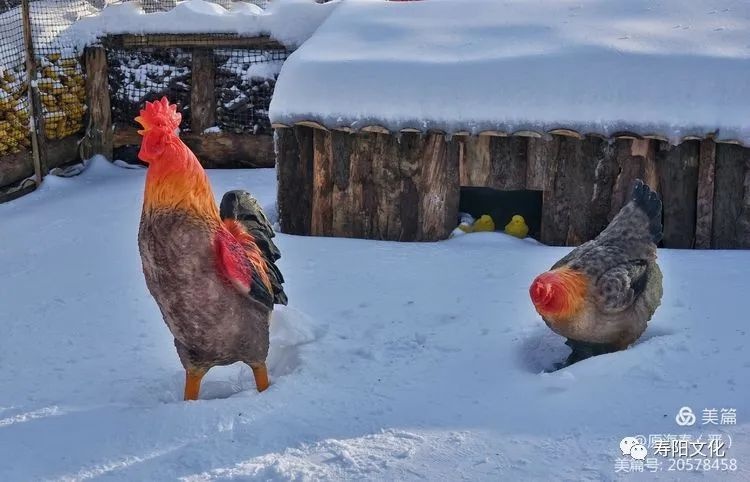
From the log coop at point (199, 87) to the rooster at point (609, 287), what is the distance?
6116 mm

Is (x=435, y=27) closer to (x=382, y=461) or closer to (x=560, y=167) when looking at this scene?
(x=560, y=167)

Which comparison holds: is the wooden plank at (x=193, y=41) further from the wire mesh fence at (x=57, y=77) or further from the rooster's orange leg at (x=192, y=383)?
the rooster's orange leg at (x=192, y=383)

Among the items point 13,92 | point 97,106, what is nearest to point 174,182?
point 13,92

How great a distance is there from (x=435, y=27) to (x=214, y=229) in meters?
4.37

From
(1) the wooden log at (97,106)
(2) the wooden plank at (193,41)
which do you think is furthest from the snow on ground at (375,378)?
(1) the wooden log at (97,106)

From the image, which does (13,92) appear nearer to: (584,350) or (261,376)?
(261,376)

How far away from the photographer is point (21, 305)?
19.9ft

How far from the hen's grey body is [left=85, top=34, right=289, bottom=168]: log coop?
6.09 meters

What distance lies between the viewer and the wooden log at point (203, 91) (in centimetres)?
1012

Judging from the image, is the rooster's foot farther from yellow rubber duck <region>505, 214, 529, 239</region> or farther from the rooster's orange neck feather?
yellow rubber duck <region>505, 214, 529, 239</region>

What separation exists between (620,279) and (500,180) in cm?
265

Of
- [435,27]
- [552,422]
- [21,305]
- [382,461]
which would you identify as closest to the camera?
[382,461]

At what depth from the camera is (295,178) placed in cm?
732

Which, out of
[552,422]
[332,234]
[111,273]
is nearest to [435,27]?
[332,234]
